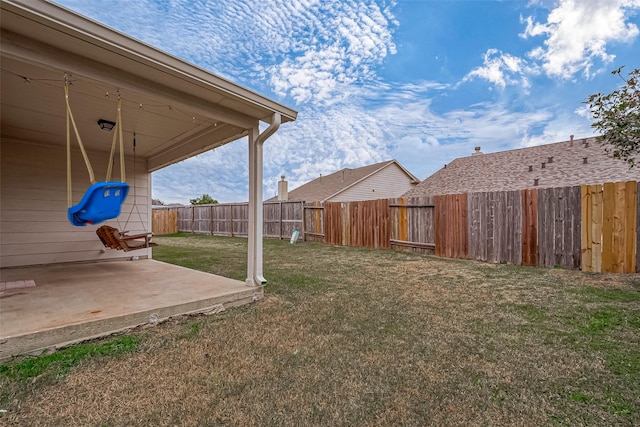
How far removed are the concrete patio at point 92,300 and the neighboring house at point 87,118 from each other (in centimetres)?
64

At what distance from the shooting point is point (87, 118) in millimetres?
4199

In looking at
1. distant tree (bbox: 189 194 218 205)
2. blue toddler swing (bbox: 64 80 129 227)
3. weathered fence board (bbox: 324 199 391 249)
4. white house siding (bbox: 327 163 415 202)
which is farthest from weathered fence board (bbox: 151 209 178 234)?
blue toddler swing (bbox: 64 80 129 227)

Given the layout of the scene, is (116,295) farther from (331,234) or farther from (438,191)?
(438,191)

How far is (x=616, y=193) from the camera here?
16.0 feet

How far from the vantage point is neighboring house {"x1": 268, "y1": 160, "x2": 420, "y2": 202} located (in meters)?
17.9

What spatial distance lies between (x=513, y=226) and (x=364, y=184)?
487 inches

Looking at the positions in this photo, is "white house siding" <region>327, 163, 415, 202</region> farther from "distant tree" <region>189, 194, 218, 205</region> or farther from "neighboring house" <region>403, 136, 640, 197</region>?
"distant tree" <region>189, 194, 218, 205</region>

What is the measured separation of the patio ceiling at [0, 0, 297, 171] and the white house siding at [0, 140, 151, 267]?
1.27 ft

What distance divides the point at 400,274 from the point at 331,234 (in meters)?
5.40

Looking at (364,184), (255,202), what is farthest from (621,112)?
(364,184)

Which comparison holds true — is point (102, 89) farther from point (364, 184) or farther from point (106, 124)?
point (364, 184)

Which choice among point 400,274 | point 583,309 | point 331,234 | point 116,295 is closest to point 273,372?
point 116,295

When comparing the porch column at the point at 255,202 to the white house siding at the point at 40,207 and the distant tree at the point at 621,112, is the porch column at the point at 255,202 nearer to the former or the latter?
the white house siding at the point at 40,207

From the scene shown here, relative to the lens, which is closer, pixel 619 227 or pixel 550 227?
pixel 619 227
